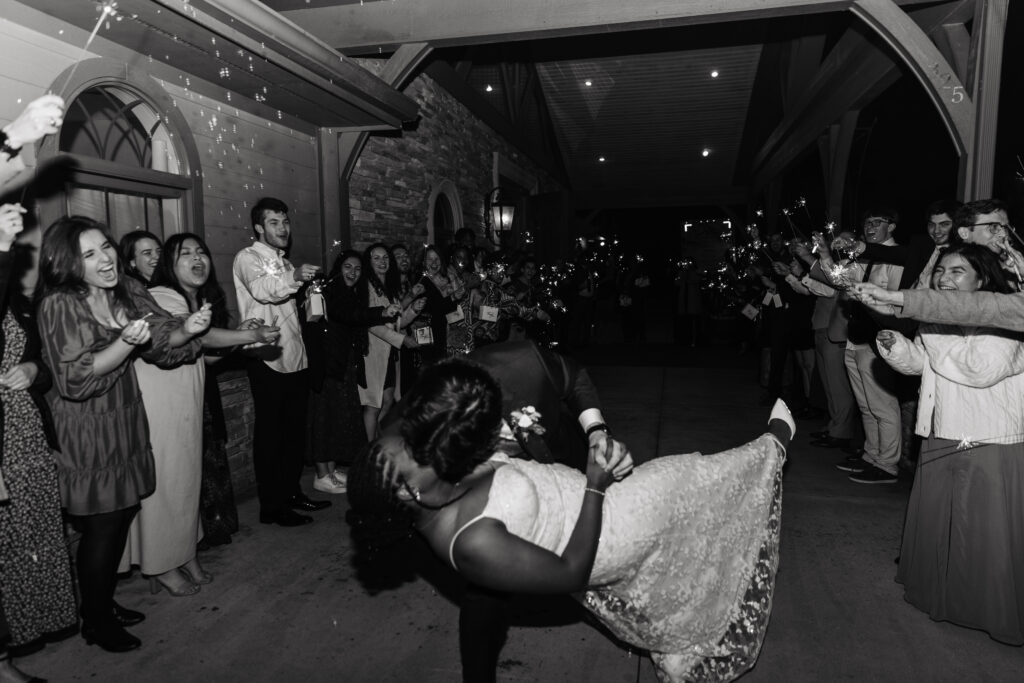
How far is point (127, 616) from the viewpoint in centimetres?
303

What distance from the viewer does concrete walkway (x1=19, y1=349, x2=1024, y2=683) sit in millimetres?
2652

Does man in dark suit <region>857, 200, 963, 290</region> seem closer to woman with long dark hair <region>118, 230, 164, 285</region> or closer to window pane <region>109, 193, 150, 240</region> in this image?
woman with long dark hair <region>118, 230, 164, 285</region>

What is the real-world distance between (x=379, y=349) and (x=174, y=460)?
2.09m

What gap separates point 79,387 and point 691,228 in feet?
80.3

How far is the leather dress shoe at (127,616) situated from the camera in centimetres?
301

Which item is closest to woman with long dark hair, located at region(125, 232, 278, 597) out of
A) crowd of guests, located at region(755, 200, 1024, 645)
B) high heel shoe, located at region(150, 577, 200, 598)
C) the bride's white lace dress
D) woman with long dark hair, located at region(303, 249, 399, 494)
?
high heel shoe, located at region(150, 577, 200, 598)

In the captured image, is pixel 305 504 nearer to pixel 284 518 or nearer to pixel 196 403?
pixel 284 518

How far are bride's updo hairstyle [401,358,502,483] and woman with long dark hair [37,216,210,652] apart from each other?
1421 millimetres

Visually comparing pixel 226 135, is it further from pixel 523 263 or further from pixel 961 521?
pixel 961 521

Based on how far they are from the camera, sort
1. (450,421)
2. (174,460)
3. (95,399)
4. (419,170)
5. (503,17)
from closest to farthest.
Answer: (450,421) → (95,399) → (174,460) → (503,17) → (419,170)

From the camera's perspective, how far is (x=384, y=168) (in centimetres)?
700

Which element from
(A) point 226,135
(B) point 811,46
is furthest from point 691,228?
(A) point 226,135

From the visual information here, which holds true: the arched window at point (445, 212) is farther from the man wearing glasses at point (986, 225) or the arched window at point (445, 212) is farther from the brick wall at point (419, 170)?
the man wearing glasses at point (986, 225)

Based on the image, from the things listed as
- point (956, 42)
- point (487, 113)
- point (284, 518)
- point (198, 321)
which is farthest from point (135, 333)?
point (487, 113)
